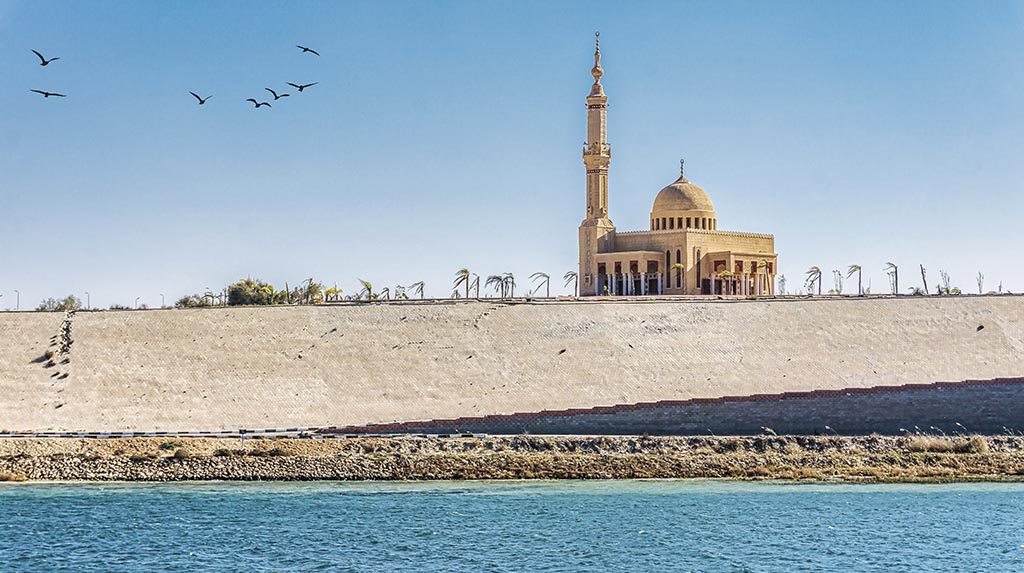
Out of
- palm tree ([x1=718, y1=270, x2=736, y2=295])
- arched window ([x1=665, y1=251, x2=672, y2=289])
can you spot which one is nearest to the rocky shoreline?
palm tree ([x1=718, y1=270, x2=736, y2=295])

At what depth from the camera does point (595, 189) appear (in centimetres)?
7169

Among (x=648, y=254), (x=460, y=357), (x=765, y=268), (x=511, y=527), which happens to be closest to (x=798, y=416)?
(x=460, y=357)

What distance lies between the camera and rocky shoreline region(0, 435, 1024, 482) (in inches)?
1373

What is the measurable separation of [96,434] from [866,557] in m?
22.4

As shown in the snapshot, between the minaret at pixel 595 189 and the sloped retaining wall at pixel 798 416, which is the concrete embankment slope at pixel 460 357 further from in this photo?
the minaret at pixel 595 189

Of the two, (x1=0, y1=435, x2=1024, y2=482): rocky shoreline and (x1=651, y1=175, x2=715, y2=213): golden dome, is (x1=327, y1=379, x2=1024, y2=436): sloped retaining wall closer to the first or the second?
(x1=0, y1=435, x2=1024, y2=482): rocky shoreline

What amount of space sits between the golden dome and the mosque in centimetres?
26

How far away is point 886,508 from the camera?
3097 centimetres

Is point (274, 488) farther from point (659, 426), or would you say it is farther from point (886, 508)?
point (886, 508)

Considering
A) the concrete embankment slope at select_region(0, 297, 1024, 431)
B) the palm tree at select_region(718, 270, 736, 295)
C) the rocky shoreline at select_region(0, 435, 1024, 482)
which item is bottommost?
the rocky shoreline at select_region(0, 435, 1024, 482)

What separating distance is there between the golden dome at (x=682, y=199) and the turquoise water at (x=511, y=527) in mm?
40978

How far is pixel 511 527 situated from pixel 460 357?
896 inches

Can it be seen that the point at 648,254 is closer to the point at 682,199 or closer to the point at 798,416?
the point at 682,199

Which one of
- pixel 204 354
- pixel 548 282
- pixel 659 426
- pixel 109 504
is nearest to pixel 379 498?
pixel 109 504
